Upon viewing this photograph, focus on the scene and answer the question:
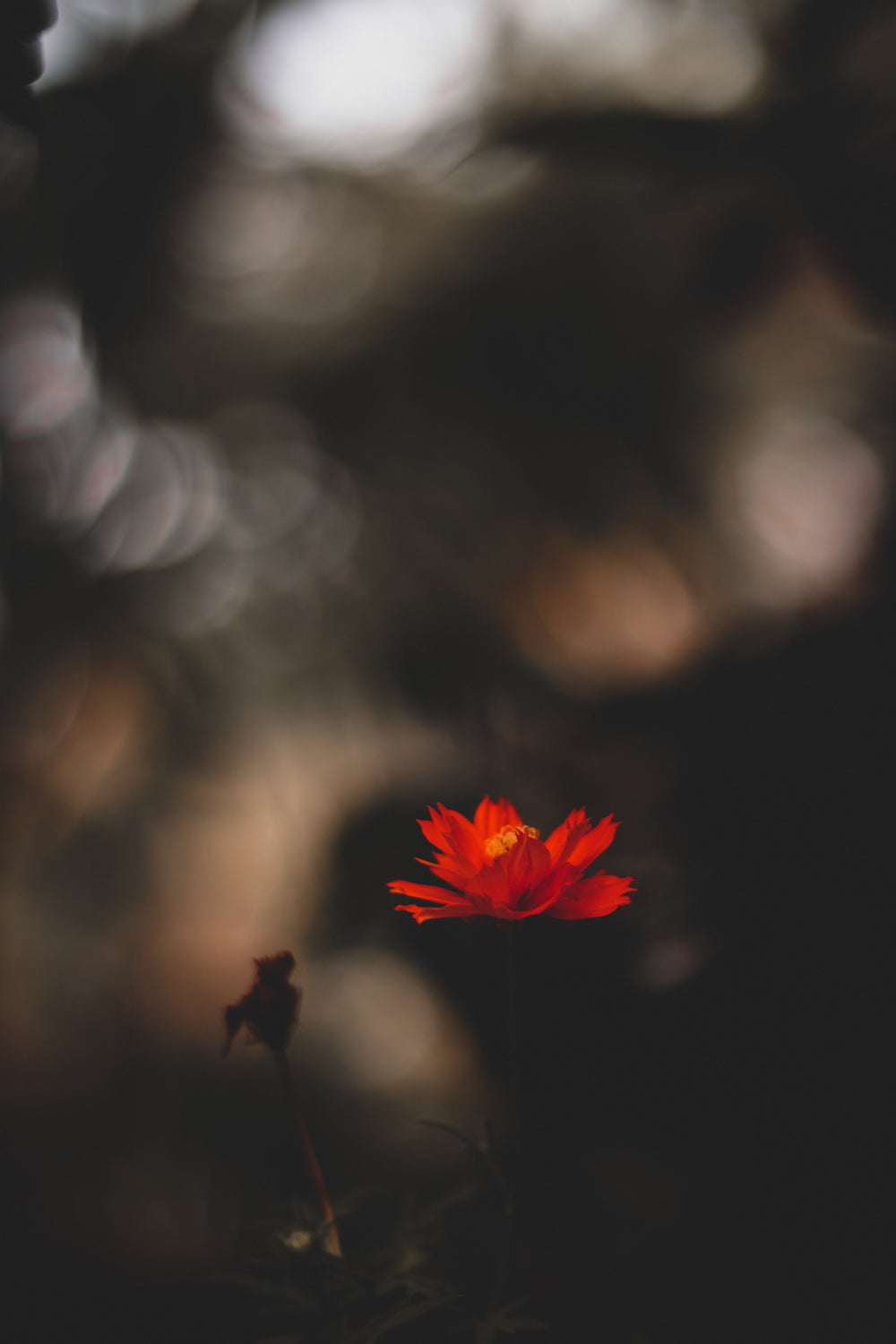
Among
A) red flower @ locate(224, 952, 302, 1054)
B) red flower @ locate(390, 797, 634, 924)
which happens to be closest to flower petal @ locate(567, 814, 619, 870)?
red flower @ locate(390, 797, 634, 924)

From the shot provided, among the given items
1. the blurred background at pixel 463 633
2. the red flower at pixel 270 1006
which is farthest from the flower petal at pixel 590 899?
the blurred background at pixel 463 633

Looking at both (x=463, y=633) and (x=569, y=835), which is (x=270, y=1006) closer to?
(x=569, y=835)

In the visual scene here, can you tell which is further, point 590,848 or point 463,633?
point 463,633

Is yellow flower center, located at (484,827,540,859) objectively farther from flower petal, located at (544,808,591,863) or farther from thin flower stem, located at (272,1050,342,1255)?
thin flower stem, located at (272,1050,342,1255)

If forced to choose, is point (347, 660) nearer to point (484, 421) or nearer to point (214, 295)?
point (484, 421)

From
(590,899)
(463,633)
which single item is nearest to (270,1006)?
(590,899)

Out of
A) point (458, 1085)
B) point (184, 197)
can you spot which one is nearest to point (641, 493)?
point (458, 1085)

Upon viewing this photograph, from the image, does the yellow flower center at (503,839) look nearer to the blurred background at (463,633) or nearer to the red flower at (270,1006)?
the red flower at (270,1006)
